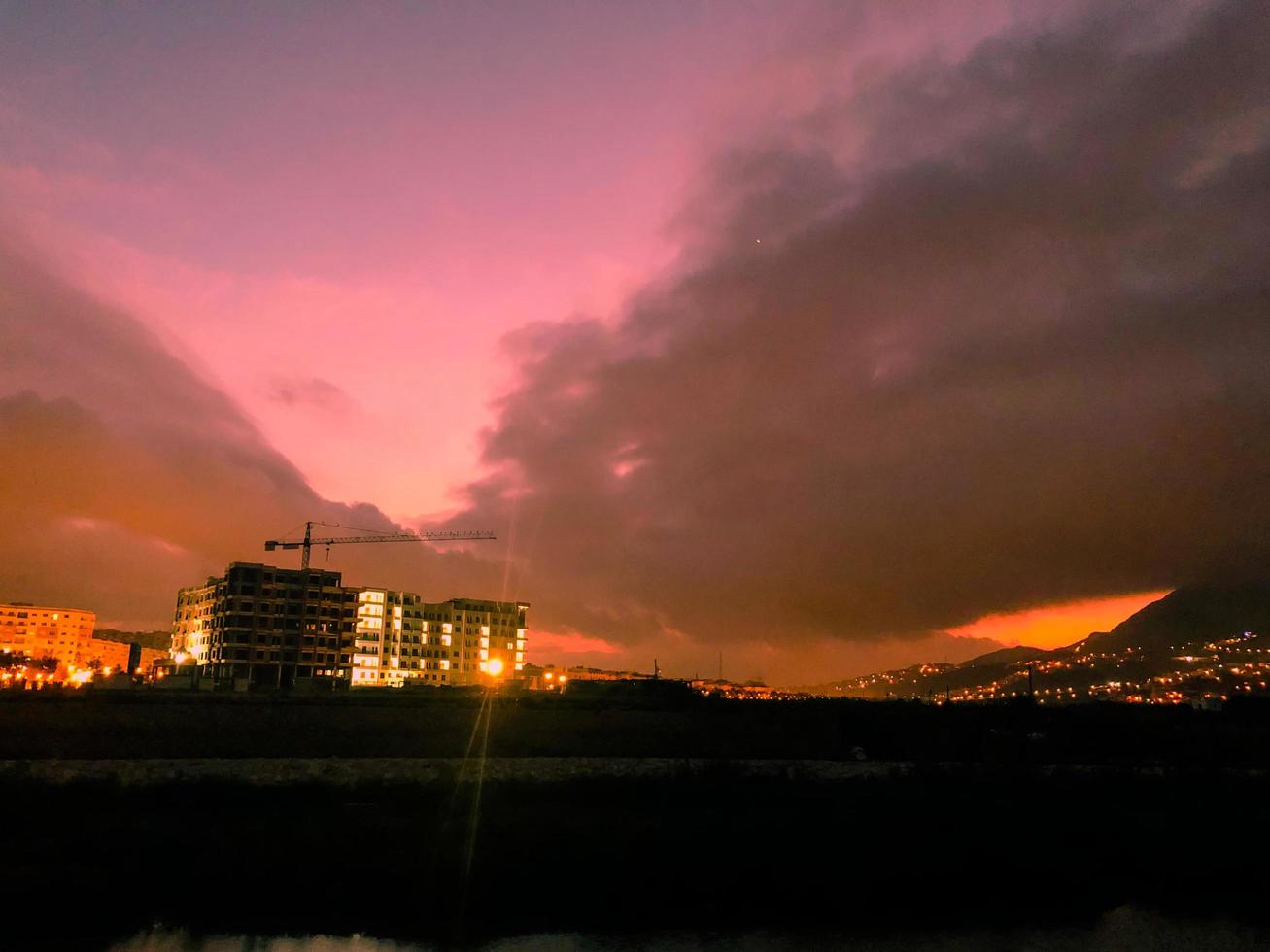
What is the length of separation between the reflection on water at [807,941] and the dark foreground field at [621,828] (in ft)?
2.05

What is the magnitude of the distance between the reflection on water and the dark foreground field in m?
0.63

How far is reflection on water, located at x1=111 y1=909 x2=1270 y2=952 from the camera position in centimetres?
2344

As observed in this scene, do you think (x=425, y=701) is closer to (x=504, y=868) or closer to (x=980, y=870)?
(x=504, y=868)

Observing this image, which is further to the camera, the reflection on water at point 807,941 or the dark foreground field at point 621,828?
the dark foreground field at point 621,828

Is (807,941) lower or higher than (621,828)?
lower

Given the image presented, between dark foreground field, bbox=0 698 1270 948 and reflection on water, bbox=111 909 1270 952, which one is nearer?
reflection on water, bbox=111 909 1270 952

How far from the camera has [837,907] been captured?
93.7ft

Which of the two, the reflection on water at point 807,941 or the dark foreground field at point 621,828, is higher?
the dark foreground field at point 621,828

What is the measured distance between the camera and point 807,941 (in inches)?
973

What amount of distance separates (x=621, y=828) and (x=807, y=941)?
44.4 feet

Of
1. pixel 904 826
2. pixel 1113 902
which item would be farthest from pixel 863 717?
pixel 1113 902

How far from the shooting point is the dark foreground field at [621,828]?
27.2 meters

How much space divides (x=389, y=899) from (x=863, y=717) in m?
37.3

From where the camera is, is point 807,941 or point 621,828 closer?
point 807,941
